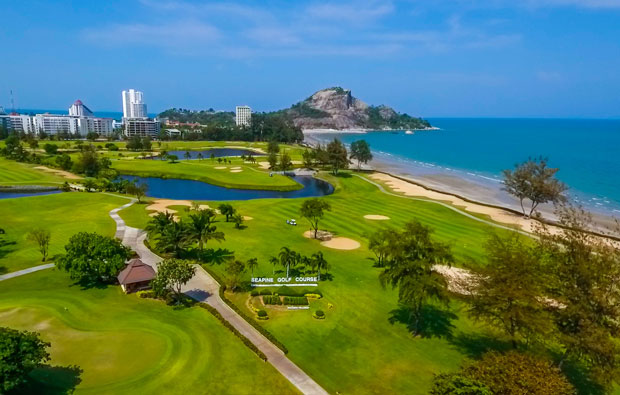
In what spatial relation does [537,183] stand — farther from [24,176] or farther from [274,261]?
[24,176]

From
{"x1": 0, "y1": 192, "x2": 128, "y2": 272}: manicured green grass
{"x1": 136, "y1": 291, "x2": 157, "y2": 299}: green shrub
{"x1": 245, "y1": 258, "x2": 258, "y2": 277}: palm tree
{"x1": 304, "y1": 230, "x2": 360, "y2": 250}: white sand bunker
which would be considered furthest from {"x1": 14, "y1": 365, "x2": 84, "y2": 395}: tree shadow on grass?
{"x1": 304, "y1": 230, "x2": 360, "y2": 250}: white sand bunker

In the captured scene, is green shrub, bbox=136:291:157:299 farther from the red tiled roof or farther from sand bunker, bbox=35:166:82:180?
sand bunker, bbox=35:166:82:180

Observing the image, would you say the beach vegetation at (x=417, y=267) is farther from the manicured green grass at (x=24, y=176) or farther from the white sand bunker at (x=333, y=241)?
the manicured green grass at (x=24, y=176)

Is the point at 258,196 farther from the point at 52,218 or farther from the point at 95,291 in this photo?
the point at 95,291

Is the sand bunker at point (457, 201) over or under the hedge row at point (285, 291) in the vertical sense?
over

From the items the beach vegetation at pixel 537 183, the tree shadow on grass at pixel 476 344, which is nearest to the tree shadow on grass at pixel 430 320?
the tree shadow on grass at pixel 476 344
